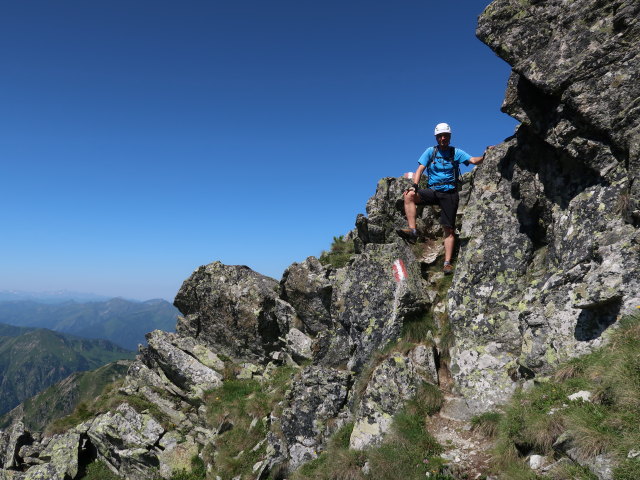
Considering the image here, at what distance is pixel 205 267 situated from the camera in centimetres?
2831

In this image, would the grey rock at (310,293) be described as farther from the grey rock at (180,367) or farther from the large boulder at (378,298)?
the grey rock at (180,367)

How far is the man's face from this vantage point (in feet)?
49.5

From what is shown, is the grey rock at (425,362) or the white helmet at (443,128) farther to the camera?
the white helmet at (443,128)

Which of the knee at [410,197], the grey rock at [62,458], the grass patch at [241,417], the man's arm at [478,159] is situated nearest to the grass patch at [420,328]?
the knee at [410,197]

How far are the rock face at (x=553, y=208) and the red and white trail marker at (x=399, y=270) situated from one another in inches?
92.5

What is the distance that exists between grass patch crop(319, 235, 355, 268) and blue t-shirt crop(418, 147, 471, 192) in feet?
29.1

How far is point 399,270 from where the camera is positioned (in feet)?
52.7

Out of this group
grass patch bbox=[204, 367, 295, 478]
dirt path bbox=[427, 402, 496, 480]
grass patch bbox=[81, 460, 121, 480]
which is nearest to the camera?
dirt path bbox=[427, 402, 496, 480]

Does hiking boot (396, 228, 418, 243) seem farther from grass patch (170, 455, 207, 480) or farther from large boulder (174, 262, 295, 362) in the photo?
grass patch (170, 455, 207, 480)

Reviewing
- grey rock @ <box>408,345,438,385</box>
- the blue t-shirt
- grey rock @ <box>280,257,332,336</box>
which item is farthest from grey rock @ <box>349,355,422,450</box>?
grey rock @ <box>280,257,332,336</box>

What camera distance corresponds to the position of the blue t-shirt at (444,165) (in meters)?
15.6

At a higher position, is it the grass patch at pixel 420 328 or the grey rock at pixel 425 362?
the grass patch at pixel 420 328

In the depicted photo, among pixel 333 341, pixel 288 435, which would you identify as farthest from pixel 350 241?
pixel 288 435

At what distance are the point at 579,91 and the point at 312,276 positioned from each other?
54.8 feet
